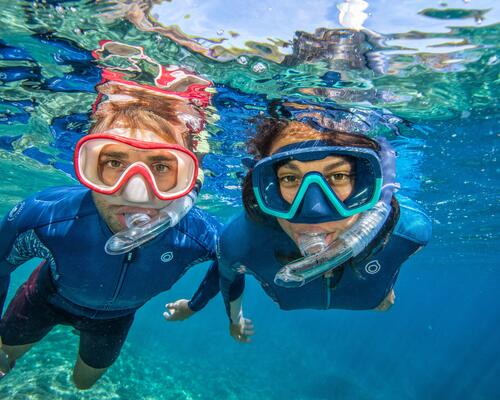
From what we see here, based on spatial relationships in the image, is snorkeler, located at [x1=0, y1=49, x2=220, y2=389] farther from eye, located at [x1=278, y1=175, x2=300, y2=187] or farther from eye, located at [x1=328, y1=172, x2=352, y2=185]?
eye, located at [x1=328, y1=172, x2=352, y2=185]

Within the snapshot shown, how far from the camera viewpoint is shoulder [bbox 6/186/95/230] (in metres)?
4.93

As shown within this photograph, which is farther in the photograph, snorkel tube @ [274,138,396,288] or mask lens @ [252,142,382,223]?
mask lens @ [252,142,382,223]

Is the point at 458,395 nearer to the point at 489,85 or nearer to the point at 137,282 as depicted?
the point at 489,85

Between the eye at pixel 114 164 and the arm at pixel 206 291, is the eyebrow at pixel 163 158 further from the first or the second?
the arm at pixel 206 291

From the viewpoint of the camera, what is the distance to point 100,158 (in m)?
4.33

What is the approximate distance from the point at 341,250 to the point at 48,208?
14.0 ft

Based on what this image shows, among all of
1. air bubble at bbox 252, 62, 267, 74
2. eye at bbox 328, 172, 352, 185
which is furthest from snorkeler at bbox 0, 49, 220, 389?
eye at bbox 328, 172, 352, 185

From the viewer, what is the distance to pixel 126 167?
439 centimetres

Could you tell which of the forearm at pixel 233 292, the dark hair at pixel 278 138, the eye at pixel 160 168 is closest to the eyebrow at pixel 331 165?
the dark hair at pixel 278 138

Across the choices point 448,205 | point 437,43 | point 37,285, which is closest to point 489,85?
point 437,43

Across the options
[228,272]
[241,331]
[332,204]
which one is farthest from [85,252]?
[332,204]

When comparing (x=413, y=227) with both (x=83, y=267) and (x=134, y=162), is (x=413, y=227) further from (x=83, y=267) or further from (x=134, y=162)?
(x=83, y=267)

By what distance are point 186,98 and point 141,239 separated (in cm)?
353

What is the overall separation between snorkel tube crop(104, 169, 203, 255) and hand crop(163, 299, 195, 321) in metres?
2.94
